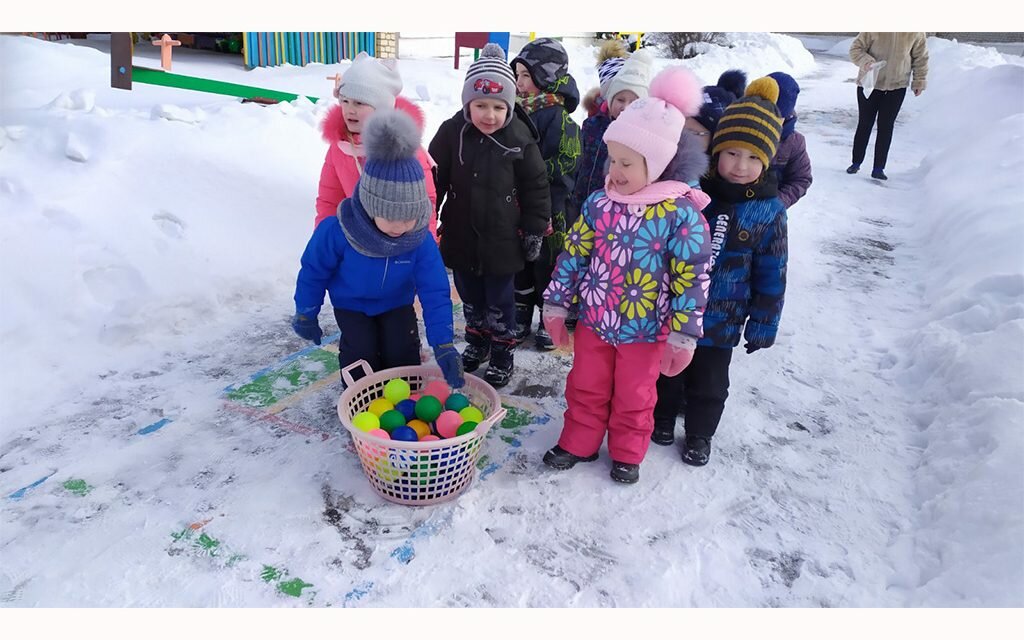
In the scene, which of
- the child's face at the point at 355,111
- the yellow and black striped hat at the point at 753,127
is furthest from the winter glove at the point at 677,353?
the child's face at the point at 355,111

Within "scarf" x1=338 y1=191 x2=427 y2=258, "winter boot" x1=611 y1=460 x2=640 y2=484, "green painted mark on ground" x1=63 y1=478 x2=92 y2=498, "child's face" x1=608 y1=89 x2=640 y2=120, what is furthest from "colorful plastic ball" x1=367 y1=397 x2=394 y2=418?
"child's face" x1=608 y1=89 x2=640 y2=120

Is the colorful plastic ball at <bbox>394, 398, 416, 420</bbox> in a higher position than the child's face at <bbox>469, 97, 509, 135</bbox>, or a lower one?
lower

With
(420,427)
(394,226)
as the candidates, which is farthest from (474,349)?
(394,226)

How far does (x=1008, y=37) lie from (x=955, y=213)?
26.4m

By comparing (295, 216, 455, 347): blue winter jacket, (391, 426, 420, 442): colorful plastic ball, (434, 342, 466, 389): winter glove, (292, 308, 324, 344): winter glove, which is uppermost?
(295, 216, 455, 347): blue winter jacket

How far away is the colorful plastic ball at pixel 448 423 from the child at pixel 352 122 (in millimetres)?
931

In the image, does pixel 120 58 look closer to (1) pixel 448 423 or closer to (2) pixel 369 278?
(2) pixel 369 278

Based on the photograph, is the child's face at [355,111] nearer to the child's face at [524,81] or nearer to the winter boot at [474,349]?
the child's face at [524,81]

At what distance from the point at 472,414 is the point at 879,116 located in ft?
23.7

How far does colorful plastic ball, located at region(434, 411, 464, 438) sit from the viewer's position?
2.81 meters

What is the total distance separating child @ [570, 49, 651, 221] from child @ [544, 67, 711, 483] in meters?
0.71

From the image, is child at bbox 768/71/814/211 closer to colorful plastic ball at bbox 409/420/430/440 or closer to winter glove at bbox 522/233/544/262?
winter glove at bbox 522/233/544/262

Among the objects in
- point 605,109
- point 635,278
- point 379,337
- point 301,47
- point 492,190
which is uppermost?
point 301,47

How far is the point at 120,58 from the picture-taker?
6422 mm
